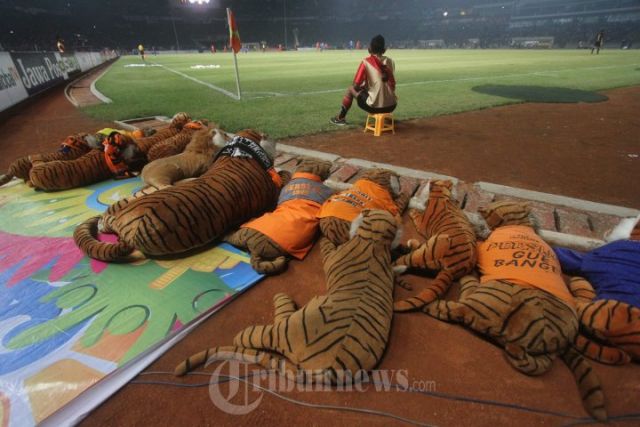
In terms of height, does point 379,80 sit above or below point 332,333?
above

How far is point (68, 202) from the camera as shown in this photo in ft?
11.0

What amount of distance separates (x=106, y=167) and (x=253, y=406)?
141 inches

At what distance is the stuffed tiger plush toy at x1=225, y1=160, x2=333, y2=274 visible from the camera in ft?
7.82

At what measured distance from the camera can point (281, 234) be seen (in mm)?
2426

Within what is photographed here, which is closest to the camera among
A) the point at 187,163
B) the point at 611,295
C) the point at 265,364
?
the point at 265,364

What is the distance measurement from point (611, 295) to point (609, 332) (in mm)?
289

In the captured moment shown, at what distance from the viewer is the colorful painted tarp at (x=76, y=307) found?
5.19 feet

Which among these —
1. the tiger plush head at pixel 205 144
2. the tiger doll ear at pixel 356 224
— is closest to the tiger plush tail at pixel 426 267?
the tiger doll ear at pixel 356 224

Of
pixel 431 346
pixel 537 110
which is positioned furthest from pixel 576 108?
pixel 431 346

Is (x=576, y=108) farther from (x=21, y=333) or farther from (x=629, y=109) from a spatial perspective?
(x=21, y=333)

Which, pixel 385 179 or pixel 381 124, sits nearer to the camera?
pixel 385 179

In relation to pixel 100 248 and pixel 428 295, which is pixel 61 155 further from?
pixel 428 295

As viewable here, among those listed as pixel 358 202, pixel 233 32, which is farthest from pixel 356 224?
pixel 233 32

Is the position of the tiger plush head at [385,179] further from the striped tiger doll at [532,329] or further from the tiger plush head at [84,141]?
the tiger plush head at [84,141]
